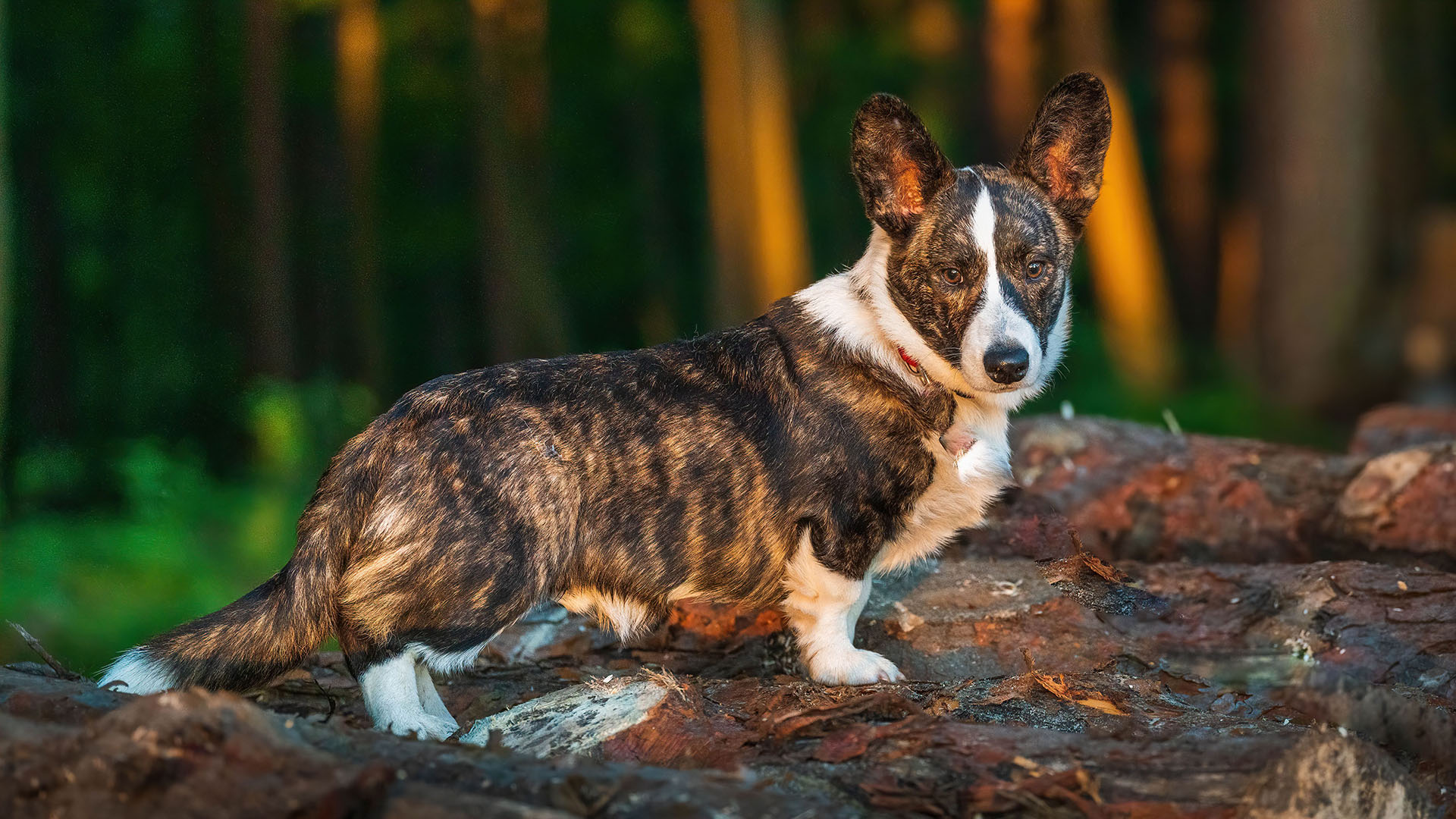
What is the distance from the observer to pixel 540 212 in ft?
59.7

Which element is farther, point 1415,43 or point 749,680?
point 1415,43

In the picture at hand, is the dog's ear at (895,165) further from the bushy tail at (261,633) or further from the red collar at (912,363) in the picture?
the bushy tail at (261,633)

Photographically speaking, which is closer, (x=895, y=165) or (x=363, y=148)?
(x=895, y=165)

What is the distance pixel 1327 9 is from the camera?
39.3ft

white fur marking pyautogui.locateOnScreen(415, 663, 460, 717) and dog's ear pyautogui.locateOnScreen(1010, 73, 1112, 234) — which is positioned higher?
dog's ear pyautogui.locateOnScreen(1010, 73, 1112, 234)

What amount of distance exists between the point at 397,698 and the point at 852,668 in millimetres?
1542

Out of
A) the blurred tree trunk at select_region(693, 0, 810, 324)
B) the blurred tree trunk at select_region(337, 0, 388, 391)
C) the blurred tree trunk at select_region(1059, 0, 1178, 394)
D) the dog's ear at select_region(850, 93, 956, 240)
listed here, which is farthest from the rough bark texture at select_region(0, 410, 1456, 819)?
the blurred tree trunk at select_region(337, 0, 388, 391)

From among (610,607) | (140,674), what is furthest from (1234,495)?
Result: (140,674)

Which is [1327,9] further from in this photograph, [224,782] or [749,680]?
[224,782]

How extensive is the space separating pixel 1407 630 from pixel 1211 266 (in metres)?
17.8

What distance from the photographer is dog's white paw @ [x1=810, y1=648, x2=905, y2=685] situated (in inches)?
178

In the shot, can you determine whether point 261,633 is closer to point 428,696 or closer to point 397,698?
point 397,698

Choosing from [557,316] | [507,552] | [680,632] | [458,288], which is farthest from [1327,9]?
[458,288]

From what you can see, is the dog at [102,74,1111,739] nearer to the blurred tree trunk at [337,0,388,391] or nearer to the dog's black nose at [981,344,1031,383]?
the dog's black nose at [981,344,1031,383]
